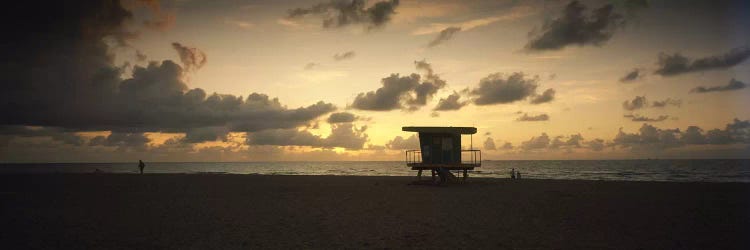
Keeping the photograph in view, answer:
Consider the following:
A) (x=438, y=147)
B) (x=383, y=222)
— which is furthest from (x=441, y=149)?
(x=383, y=222)

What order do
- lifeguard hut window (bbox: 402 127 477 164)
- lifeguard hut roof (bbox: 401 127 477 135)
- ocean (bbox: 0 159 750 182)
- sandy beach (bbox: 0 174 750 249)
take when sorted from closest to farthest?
sandy beach (bbox: 0 174 750 249), lifeguard hut roof (bbox: 401 127 477 135), lifeguard hut window (bbox: 402 127 477 164), ocean (bbox: 0 159 750 182)

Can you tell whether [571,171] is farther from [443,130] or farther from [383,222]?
[383,222]

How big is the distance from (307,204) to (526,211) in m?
8.74

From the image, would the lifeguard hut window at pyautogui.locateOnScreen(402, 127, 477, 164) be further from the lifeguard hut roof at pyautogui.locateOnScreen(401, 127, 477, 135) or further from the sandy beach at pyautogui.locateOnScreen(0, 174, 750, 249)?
the sandy beach at pyautogui.locateOnScreen(0, 174, 750, 249)

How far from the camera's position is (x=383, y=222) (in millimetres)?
13055

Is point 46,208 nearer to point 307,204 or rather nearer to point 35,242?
point 35,242

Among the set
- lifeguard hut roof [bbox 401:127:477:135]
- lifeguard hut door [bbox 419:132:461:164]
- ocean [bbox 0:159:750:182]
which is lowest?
ocean [bbox 0:159:750:182]

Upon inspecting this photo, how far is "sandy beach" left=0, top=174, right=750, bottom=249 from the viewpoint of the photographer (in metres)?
10.2

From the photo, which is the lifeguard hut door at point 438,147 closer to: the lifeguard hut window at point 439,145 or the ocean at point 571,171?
the lifeguard hut window at point 439,145

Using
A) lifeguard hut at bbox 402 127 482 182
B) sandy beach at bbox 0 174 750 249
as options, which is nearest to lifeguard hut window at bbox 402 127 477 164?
lifeguard hut at bbox 402 127 482 182

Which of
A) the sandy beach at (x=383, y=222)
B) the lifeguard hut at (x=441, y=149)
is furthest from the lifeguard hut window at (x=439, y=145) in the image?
the sandy beach at (x=383, y=222)

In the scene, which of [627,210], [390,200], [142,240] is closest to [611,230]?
[627,210]

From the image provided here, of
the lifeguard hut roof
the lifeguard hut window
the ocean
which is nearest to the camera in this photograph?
the lifeguard hut roof

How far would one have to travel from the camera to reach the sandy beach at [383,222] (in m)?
10.2
